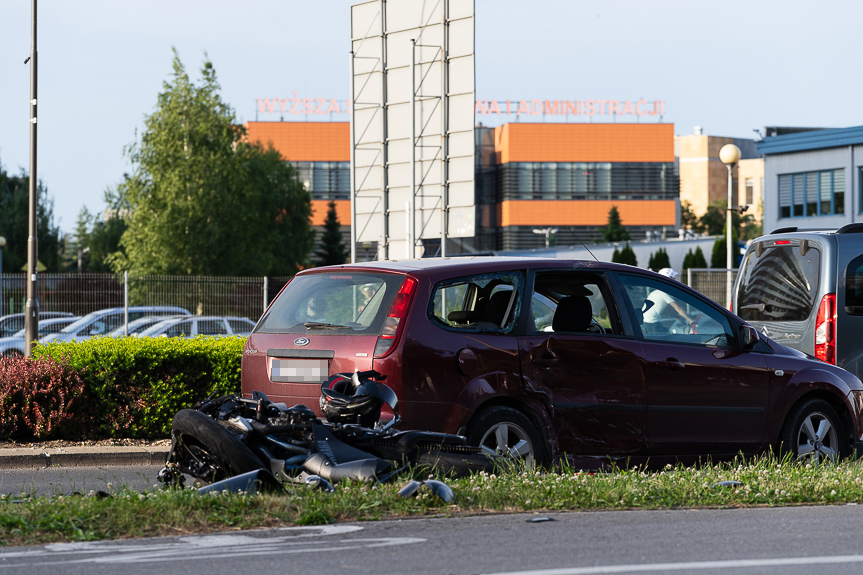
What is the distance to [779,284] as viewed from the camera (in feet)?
35.8

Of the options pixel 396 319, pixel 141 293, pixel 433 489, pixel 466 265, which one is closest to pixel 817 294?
pixel 466 265

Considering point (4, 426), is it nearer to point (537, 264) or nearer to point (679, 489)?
point (537, 264)

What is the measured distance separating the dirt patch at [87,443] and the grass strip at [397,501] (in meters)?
3.86

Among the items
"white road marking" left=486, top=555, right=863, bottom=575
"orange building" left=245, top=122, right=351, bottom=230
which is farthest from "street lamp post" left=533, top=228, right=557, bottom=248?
"white road marking" left=486, top=555, right=863, bottom=575

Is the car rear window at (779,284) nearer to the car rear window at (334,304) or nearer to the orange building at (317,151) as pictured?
the car rear window at (334,304)

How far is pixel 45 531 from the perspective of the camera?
206 inches

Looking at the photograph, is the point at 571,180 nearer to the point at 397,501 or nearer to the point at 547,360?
the point at 547,360

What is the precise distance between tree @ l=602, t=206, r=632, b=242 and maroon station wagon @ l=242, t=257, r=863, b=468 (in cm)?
7577

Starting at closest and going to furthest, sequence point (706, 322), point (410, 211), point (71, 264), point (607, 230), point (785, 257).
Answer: point (706, 322) → point (785, 257) → point (410, 211) → point (607, 230) → point (71, 264)

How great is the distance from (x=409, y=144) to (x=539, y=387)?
637 inches

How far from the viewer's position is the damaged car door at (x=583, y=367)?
7188 mm

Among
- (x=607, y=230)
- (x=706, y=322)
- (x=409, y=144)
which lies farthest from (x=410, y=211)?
(x=607, y=230)

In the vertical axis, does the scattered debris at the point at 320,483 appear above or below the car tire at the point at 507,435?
below

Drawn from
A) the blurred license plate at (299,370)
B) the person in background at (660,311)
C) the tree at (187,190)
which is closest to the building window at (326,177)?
the tree at (187,190)
